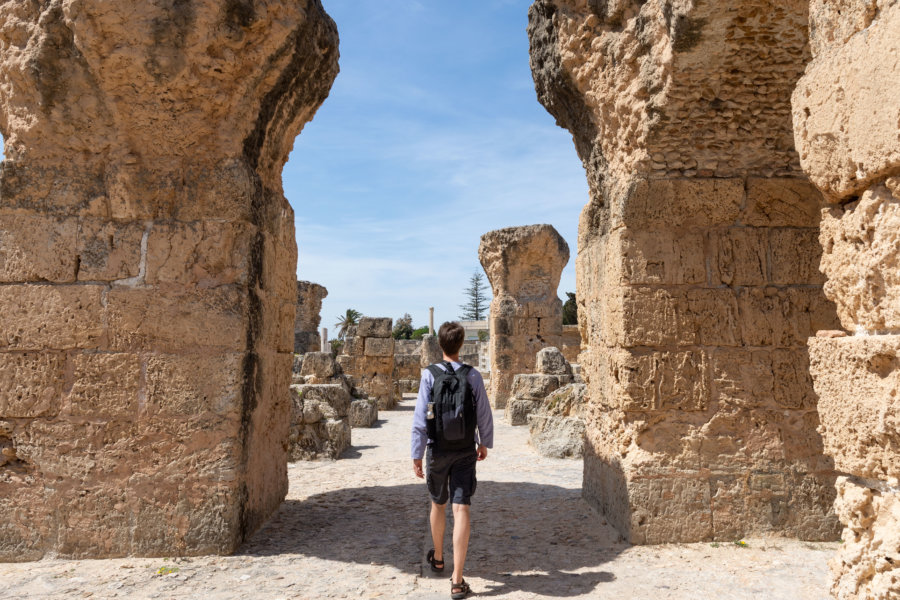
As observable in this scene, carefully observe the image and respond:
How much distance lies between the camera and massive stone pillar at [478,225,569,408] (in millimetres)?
13570

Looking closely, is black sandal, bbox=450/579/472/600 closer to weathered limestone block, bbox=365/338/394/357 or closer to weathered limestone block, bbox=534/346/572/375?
Answer: weathered limestone block, bbox=534/346/572/375

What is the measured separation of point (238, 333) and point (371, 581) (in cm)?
173

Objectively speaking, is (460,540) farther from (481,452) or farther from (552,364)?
(552,364)

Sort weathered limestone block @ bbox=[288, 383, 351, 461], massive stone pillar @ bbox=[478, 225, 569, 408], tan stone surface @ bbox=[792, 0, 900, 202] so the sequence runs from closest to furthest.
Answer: tan stone surface @ bbox=[792, 0, 900, 202] < weathered limestone block @ bbox=[288, 383, 351, 461] < massive stone pillar @ bbox=[478, 225, 569, 408]

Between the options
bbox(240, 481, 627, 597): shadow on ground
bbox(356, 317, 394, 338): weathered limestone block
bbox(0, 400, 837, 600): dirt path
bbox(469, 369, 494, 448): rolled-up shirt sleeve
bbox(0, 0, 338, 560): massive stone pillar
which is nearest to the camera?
bbox(0, 400, 837, 600): dirt path

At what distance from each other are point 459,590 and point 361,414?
26.9 feet

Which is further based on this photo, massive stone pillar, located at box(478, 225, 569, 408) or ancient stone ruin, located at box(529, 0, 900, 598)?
massive stone pillar, located at box(478, 225, 569, 408)

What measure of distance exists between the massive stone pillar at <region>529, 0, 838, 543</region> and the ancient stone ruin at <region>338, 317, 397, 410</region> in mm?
10431

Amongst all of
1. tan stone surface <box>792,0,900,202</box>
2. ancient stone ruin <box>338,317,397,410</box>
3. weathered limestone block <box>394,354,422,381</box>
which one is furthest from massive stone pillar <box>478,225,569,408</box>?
tan stone surface <box>792,0,900,202</box>

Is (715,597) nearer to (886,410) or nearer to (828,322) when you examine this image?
(886,410)

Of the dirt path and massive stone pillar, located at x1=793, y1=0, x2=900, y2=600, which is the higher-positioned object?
massive stone pillar, located at x1=793, y1=0, x2=900, y2=600

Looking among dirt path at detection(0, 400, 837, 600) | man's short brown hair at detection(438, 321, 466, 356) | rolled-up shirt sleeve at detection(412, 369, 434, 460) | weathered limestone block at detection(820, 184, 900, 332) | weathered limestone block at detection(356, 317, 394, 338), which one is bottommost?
dirt path at detection(0, 400, 837, 600)

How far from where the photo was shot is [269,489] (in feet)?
14.7

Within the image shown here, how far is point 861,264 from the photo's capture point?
1988 mm
